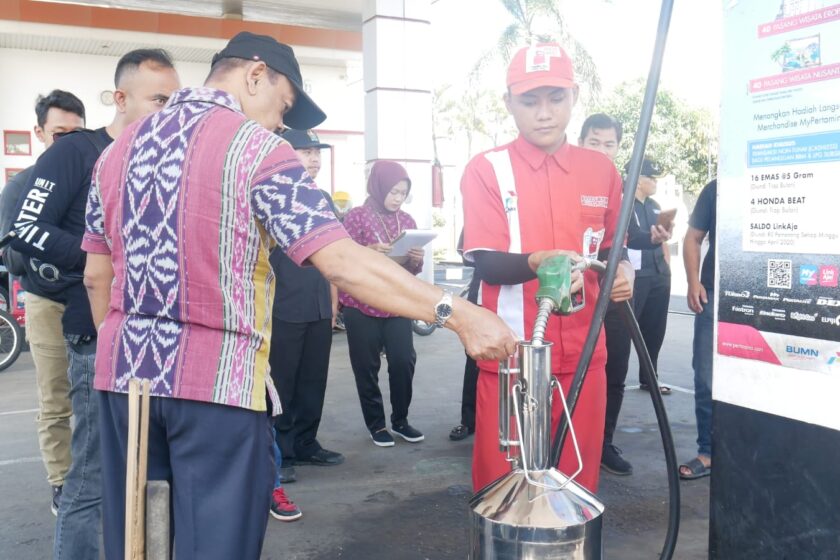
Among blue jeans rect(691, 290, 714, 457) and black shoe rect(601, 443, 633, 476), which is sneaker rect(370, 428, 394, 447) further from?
blue jeans rect(691, 290, 714, 457)

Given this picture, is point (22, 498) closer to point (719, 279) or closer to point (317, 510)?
point (317, 510)

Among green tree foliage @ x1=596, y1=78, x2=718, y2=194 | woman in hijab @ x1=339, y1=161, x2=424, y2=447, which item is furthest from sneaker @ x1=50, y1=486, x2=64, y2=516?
green tree foliage @ x1=596, y1=78, x2=718, y2=194

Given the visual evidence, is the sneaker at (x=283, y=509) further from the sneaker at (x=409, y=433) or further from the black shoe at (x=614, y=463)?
the black shoe at (x=614, y=463)

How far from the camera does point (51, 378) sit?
3631mm

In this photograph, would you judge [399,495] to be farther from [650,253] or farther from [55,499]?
[650,253]

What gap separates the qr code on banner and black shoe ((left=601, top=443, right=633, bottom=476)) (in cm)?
259

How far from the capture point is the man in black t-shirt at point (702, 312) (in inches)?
175

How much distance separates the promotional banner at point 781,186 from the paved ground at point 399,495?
1674 millimetres

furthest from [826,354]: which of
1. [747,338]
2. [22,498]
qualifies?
[22,498]

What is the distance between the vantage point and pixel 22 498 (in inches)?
170

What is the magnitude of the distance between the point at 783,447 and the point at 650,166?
335cm

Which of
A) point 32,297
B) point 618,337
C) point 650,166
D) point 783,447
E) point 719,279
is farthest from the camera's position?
point 650,166

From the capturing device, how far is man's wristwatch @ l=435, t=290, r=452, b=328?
1809mm

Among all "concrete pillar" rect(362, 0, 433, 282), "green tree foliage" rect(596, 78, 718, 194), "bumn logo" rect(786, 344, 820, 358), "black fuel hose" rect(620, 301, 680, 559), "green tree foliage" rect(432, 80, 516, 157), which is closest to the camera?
"bumn logo" rect(786, 344, 820, 358)
